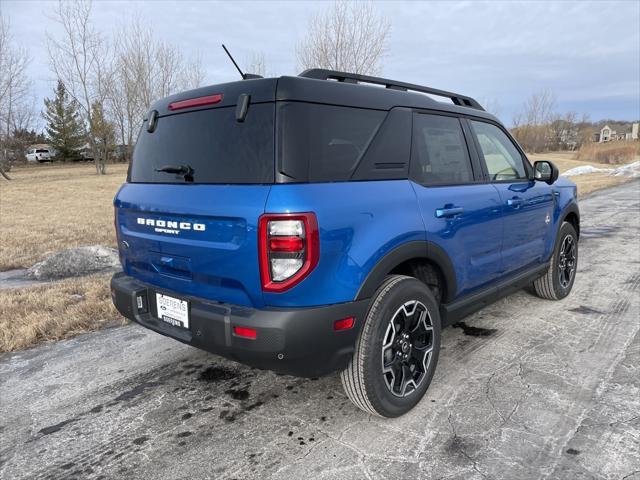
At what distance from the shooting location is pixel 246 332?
2188mm

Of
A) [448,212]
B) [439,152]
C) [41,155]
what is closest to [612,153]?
[439,152]

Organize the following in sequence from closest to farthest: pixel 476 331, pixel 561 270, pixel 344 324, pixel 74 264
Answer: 1. pixel 344 324
2. pixel 476 331
3. pixel 561 270
4. pixel 74 264

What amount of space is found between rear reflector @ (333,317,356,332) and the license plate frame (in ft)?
2.68

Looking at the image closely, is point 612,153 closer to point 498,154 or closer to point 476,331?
point 498,154

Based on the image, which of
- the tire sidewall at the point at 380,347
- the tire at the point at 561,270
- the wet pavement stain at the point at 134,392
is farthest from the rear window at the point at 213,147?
the tire at the point at 561,270

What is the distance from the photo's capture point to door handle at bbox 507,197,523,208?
354cm

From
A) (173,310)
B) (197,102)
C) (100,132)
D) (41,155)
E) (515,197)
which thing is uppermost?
(100,132)

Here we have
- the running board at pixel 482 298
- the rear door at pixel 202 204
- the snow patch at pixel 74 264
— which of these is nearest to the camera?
the rear door at pixel 202 204

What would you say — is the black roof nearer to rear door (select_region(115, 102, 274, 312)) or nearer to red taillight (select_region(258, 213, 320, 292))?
rear door (select_region(115, 102, 274, 312))

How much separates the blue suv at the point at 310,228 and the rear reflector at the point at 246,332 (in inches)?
0.4

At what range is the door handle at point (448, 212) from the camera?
2.80 m

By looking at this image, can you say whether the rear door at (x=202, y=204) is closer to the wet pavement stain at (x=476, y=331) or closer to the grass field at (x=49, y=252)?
the grass field at (x=49, y=252)

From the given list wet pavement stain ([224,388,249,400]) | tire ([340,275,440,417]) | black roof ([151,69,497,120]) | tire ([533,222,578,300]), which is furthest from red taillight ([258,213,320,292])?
tire ([533,222,578,300])

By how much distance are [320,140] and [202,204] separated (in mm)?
690
